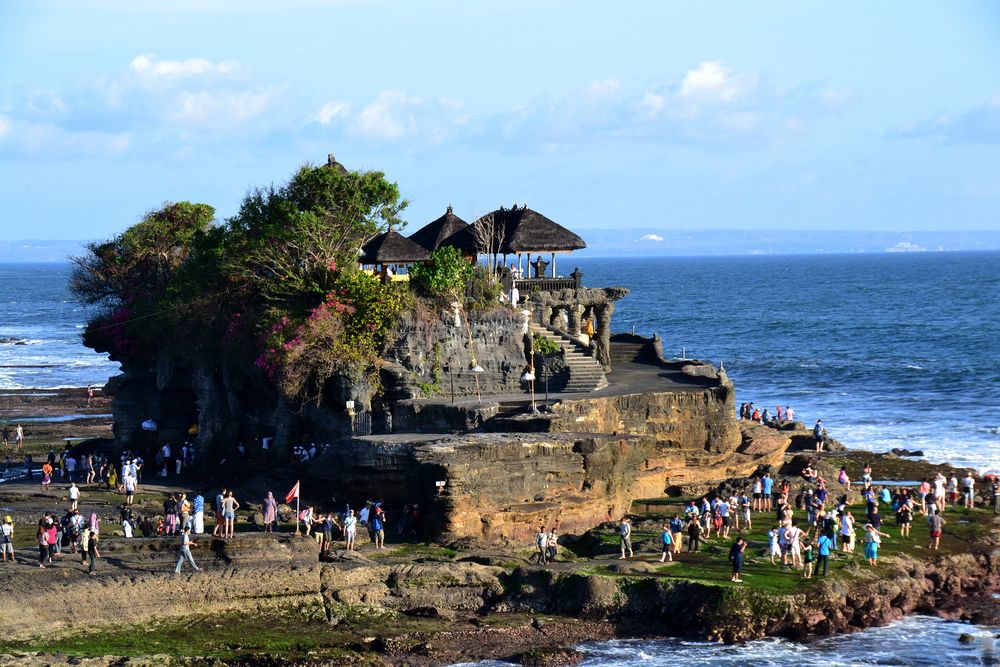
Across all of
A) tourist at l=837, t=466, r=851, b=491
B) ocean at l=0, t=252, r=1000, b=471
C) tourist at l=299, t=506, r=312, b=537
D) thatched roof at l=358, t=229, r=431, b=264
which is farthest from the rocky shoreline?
ocean at l=0, t=252, r=1000, b=471

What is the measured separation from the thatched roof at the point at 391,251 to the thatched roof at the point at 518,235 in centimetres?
188

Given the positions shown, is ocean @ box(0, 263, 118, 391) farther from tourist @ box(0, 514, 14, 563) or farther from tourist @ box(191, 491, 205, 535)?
tourist @ box(0, 514, 14, 563)

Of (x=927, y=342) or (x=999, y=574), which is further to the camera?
(x=927, y=342)

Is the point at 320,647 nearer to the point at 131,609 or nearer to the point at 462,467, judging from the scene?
the point at 131,609

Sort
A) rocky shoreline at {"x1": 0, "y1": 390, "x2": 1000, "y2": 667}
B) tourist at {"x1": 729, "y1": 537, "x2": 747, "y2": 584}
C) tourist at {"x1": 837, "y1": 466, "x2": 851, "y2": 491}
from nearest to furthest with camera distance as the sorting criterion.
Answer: rocky shoreline at {"x1": 0, "y1": 390, "x2": 1000, "y2": 667}
tourist at {"x1": 729, "y1": 537, "x2": 747, "y2": 584}
tourist at {"x1": 837, "y1": 466, "x2": 851, "y2": 491}

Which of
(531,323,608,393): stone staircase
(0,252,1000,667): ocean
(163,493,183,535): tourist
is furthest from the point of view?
(531,323,608,393): stone staircase

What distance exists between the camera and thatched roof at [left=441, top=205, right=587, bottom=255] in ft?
156

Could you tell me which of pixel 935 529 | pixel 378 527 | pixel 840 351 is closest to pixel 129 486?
pixel 378 527

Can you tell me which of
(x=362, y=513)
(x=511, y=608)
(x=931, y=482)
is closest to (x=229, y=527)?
(x=362, y=513)

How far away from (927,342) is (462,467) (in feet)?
208

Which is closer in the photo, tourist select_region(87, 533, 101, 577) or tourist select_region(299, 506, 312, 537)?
tourist select_region(87, 533, 101, 577)

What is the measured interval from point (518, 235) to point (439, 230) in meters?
3.52

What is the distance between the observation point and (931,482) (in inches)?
1747

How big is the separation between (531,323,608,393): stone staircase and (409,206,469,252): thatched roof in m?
5.94
